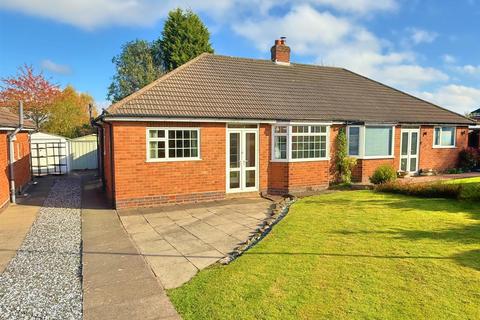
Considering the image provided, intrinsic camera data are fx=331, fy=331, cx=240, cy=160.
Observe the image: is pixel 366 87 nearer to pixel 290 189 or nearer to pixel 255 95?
pixel 255 95

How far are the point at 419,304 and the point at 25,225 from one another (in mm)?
9354

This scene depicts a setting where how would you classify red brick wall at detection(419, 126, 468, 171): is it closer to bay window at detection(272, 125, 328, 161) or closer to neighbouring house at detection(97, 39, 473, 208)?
neighbouring house at detection(97, 39, 473, 208)

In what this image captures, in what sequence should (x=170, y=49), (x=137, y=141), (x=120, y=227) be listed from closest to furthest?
(x=120, y=227)
(x=137, y=141)
(x=170, y=49)

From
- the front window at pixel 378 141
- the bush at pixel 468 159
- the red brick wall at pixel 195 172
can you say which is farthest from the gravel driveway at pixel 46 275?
the bush at pixel 468 159

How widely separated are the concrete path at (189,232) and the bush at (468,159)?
13666 millimetres

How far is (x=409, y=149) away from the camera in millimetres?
16781

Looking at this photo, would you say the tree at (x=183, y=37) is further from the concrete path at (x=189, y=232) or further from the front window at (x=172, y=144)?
the concrete path at (x=189, y=232)

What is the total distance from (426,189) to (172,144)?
898 centimetres

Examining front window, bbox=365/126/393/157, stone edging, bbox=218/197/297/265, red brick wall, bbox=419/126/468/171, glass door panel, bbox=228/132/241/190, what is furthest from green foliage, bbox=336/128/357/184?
red brick wall, bbox=419/126/468/171

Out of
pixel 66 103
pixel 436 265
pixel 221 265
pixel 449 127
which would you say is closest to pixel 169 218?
pixel 221 265

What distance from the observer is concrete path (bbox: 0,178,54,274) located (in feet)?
22.8

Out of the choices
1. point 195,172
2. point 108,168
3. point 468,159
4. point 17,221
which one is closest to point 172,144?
point 195,172

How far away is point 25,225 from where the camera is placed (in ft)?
29.3

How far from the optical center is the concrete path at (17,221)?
6.95 metres
